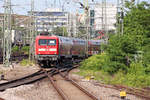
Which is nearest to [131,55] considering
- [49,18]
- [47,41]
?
[47,41]

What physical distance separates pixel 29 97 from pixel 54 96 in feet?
3.10

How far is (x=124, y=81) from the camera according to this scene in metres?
15.1

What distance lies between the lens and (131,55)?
56.3 ft

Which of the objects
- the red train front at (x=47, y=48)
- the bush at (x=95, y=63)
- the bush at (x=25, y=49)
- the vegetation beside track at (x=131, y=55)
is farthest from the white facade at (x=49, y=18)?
the vegetation beside track at (x=131, y=55)

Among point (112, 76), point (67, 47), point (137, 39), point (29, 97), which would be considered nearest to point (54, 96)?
point (29, 97)

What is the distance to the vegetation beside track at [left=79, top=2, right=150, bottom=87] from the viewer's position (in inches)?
609

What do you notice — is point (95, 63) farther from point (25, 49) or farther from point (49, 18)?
point (25, 49)

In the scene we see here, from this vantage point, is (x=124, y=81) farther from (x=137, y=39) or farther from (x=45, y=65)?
(x=45, y=65)

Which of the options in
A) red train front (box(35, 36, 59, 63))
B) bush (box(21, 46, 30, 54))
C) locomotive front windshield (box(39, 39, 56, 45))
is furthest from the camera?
bush (box(21, 46, 30, 54))

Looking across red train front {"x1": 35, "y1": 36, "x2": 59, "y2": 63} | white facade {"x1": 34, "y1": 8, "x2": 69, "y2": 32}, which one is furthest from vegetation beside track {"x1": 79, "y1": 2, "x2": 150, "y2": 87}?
white facade {"x1": 34, "y1": 8, "x2": 69, "y2": 32}

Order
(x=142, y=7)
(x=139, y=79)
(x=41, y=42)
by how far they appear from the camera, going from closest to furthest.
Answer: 1. (x=139, y=79)
2. (x=142, y=7)
3. (x=41, y=42)

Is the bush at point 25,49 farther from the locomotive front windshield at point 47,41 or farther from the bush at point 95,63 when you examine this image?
the bush at point 95,63

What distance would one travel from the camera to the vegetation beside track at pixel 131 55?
15.5 metres

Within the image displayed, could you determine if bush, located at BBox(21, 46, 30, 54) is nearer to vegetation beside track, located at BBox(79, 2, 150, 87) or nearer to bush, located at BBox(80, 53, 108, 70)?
bush, located at BBox(80, 53, 108, 70)
